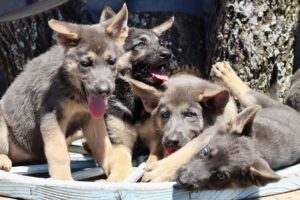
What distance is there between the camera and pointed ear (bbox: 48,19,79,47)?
19.6 feet

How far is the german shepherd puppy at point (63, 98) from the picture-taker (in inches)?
237

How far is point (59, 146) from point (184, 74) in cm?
186

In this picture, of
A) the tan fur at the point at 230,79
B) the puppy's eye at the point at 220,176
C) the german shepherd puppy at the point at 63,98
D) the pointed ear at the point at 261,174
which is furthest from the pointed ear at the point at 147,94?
the pointed ear at the point at 261,174

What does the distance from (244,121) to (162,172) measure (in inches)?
34.7

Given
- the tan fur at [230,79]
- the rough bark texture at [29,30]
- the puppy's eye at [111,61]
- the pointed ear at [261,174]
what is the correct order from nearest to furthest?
the pointed ear at [261,174]
the puppy's eye at [111,61]
the tan fur at [230,79]
the rough bark texture at [29,30]

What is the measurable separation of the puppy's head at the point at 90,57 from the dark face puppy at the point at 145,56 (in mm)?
676

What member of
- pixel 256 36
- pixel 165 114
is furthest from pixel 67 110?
pixel 256 36

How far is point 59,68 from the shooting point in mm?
6344

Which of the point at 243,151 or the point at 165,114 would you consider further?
the point at 165,114

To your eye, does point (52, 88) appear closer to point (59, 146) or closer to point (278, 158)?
point (59, 146)

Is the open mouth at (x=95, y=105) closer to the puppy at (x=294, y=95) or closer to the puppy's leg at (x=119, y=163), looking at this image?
the puppy's leg at (x=119, y=163)

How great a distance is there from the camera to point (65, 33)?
6.02 m

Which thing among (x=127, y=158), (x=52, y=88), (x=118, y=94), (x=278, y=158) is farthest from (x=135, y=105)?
(x=278, y=158)

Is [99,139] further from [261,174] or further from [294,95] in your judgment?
[294,95]
